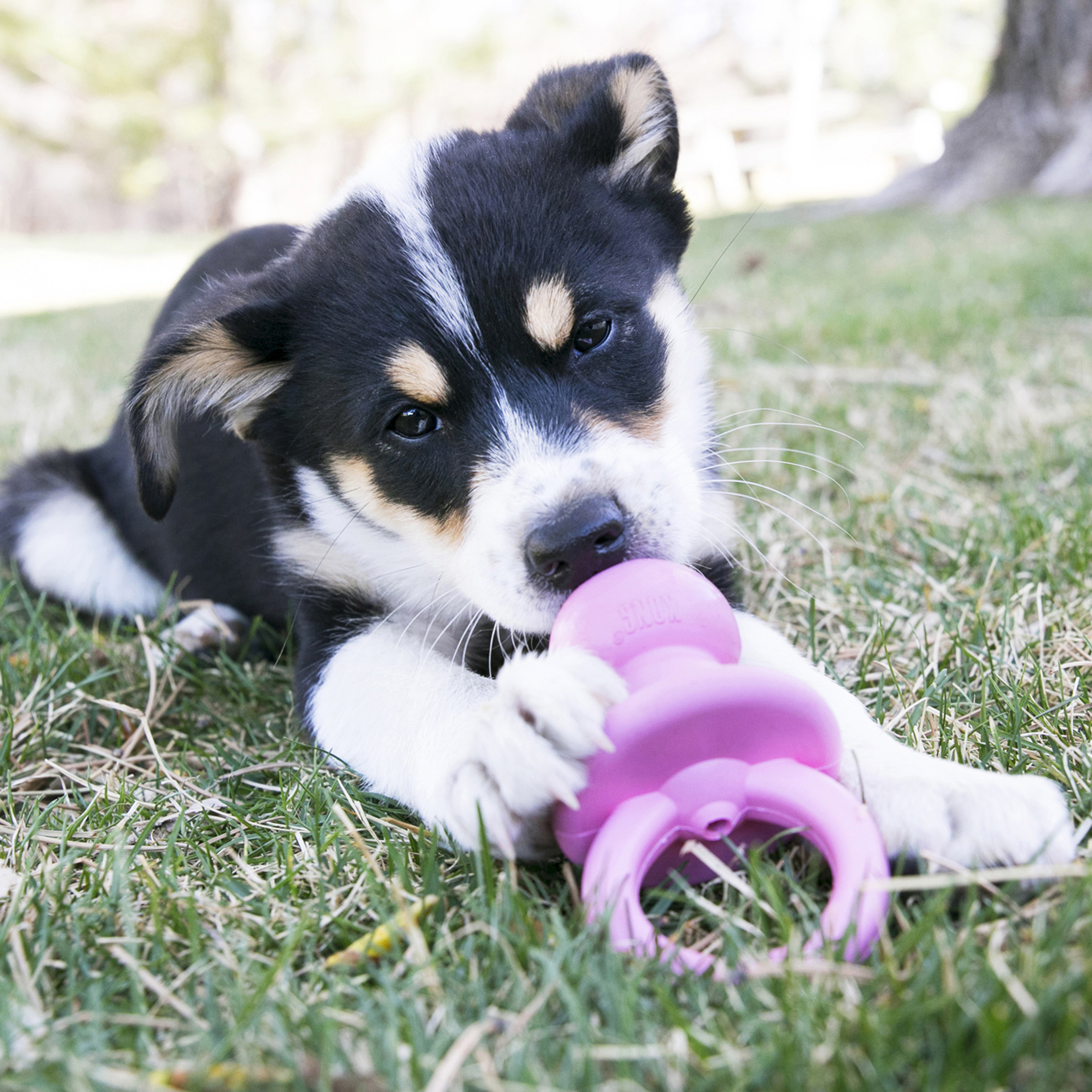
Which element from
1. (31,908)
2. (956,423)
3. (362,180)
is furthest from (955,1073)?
(956,423)

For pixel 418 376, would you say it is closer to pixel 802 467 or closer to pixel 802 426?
pixel 802 467

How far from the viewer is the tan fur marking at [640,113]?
8.45 ft

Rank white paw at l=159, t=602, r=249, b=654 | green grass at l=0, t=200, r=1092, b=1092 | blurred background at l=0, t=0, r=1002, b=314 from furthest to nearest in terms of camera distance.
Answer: blurred background at l=0, t=0, r=1002, b=314 < white paw at l=159, t=602, r=249, b=654 < green grass at l=0, t=200, r=1092, b=1092

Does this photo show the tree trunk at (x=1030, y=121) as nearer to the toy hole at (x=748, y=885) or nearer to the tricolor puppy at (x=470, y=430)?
the tricolor puppy at (x=470, y=430)

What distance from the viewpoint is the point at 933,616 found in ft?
8.14

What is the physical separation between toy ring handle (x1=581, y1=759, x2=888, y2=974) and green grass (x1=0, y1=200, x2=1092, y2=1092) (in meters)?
0.04

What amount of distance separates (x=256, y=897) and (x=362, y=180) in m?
1.75

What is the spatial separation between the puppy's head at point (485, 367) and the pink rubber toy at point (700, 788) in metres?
0.48

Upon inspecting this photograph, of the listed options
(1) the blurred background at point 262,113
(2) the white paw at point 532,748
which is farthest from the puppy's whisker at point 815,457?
(1) the blurred background at point 262,113

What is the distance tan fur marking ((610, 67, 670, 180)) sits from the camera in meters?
2.58

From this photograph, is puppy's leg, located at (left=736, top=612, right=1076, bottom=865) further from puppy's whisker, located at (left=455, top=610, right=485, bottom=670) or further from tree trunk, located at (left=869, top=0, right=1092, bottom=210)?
tree trunk, located at (left=869, top=0, right=1092, bottom=210)

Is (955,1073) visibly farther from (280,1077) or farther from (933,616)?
(933,616)

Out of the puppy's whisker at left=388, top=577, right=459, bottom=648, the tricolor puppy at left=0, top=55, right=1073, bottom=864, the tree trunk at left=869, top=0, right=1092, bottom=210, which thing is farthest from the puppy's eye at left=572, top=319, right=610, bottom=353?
the tree trunk at left=869, top=0, right=1092, bottom=210

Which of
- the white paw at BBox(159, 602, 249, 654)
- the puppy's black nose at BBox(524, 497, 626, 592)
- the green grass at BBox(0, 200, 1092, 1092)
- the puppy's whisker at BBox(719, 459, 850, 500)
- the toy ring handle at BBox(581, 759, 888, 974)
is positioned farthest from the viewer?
the puppy's whisker at BBox(719, 459, 850, 500)
